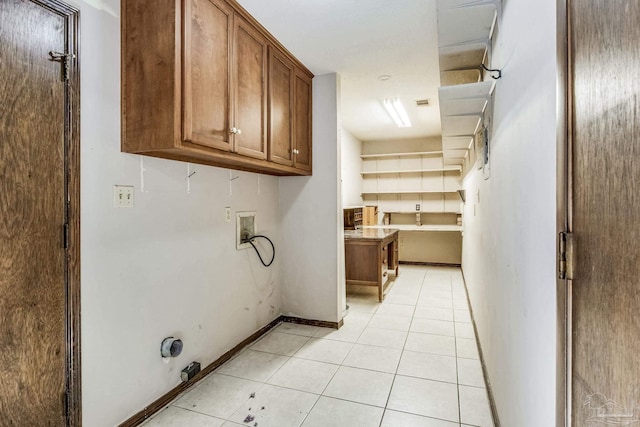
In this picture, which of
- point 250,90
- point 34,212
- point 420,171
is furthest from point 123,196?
point 420,171

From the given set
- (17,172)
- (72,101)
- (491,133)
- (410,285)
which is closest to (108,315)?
(17,172)

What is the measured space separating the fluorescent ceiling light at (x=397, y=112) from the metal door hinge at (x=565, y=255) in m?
3.56

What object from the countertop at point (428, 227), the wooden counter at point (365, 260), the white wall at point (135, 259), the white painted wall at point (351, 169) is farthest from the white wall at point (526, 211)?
the countertop at point (428, 227)

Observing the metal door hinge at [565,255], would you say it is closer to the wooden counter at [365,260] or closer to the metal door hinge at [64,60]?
the metal door hinge at [64,60]

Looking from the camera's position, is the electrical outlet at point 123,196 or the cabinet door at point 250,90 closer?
the electrical outlet at point 123,196

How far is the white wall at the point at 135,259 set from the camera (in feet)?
5.27

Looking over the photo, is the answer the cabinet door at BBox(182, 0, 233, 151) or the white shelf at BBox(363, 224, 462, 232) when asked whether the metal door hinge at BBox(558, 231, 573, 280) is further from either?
the white shelf at BBox(363, 224, 462, 232)

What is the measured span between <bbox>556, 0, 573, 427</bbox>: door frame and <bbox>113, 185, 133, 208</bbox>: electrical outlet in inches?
75.3

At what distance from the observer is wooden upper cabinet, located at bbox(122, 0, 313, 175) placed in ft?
5.59

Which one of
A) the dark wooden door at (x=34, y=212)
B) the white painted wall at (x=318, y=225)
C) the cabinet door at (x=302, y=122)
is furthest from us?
the white painted wall at (x=318, y=225)

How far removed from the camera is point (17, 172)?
4.41 ft

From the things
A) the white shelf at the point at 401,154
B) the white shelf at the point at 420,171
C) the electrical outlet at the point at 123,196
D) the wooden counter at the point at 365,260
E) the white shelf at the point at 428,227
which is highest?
the white shelf at the point at 401,154

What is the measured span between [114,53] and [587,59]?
2.02 metres

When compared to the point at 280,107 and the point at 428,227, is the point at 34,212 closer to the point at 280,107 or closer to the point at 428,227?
the point at 280,107
